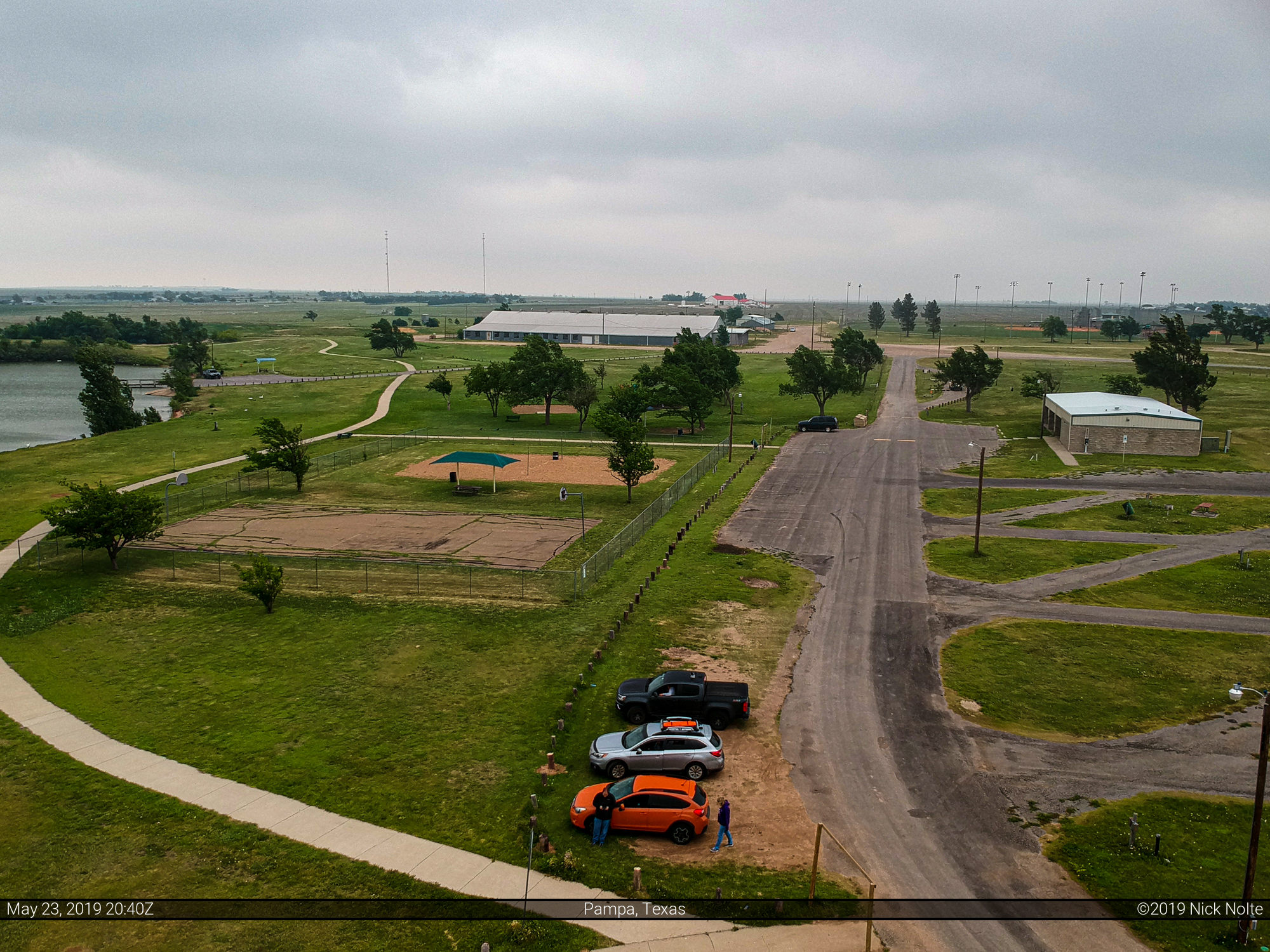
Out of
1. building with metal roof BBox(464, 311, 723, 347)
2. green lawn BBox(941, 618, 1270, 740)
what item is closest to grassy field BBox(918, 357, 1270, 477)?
green lawn BBox(941, 618, 1270, 740)

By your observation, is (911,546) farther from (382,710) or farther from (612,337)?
(612,337)

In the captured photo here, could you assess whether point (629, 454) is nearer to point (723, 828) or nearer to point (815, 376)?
point (723, 828)

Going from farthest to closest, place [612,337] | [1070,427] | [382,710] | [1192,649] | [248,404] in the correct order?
[612,337]
[248,404]
[1070,427]
[1192,649]
[382,710]

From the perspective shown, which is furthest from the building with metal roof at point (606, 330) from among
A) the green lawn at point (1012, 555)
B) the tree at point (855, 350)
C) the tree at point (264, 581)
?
the tree at point (264, 581)

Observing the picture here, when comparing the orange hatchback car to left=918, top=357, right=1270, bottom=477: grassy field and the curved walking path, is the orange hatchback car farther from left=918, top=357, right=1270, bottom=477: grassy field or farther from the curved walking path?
left=918, top=357, right=1270, bottom=477: grassy field

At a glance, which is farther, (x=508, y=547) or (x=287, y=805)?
(x=508, y=547)

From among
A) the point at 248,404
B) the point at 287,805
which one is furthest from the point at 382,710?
the point at 248,404
